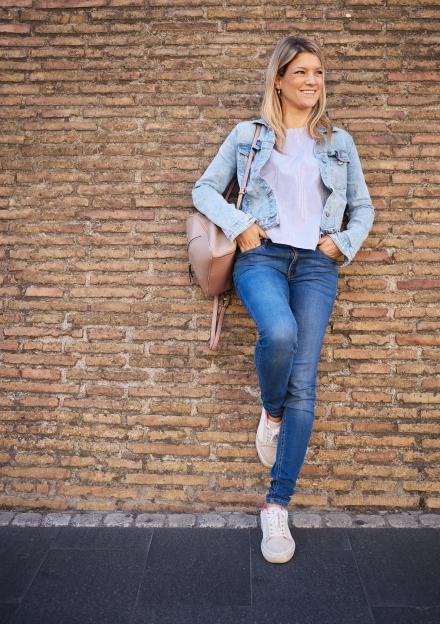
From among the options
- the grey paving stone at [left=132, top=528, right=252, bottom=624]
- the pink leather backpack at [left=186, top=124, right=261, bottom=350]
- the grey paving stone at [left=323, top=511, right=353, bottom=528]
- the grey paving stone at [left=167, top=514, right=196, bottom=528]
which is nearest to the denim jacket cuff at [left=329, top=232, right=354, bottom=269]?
the pink leather backpack at [left=186, top=124, right=261, bottom=350]

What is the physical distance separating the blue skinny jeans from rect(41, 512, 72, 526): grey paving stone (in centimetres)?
119

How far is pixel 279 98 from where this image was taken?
2.96 m

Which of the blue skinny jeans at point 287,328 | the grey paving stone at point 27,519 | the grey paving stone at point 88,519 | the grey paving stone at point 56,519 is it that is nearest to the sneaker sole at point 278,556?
the blue skinny jeans at point 287,328

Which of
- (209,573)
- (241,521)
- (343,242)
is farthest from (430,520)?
(343,242)

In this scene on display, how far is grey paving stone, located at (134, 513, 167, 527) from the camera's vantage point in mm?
3004

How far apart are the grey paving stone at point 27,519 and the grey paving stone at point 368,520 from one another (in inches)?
71.0

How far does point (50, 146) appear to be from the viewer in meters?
3.30

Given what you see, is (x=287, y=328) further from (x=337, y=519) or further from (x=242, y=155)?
(x=337, y=519)

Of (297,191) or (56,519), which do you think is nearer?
(297,191)

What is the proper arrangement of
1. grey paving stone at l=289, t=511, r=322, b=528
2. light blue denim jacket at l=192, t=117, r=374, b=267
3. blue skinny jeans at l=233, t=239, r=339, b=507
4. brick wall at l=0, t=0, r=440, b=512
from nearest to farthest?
blue skinny jeans at l=233, t=239, r=339, b=507
light blue denim jacket at l=192, t=117, r=374, b=267
grey paving stone at l=289, t=511, r=322, b=528
brick wall at l=0, t=0, r=440, b=512

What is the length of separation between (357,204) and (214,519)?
195cm

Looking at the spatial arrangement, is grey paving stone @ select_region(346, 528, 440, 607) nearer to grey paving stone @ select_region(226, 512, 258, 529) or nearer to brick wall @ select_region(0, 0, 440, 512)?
brick wall @ select_region(0, 0, 440, 512)

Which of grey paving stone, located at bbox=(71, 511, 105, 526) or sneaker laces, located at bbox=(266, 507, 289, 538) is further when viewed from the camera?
grey paving stone, located at bbox=(71, 511, 105, 526)

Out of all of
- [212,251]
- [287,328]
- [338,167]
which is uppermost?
[338,167]
